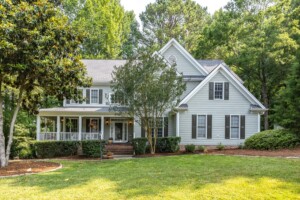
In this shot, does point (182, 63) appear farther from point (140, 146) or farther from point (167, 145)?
point (140, 146)

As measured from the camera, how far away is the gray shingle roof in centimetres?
2291

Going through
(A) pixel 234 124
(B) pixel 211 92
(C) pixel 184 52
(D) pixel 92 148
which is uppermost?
(C) pixel 184 52

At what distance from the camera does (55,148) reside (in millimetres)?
17734

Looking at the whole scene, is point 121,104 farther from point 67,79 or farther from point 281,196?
point 281,196

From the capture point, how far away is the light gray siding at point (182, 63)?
75.4 ft

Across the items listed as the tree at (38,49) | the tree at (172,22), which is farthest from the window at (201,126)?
the tree at (172,22)

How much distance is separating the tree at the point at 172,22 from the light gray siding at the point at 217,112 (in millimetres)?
22269

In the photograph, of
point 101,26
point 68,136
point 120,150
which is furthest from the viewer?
point 101,26

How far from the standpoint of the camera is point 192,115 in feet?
65.4

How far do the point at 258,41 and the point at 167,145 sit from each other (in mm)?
14076

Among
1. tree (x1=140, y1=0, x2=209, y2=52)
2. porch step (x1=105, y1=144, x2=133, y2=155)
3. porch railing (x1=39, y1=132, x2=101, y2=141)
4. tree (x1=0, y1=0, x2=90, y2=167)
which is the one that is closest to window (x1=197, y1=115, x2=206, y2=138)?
porch step (x1=105, y1=144, x2=133, y2=155)

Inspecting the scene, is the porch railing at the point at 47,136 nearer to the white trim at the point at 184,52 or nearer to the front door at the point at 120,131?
the front door at the point at 120,131

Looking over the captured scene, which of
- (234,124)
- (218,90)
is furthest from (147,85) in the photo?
(234,124)

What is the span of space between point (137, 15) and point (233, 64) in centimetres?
2288
